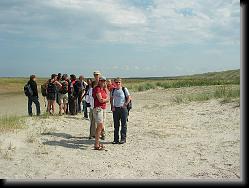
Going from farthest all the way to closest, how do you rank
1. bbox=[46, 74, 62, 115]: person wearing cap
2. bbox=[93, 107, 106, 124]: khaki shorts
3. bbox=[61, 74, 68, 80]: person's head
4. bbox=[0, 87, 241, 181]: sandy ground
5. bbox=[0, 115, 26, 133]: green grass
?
bbox=[61, 74, 68, 80]: person's head → bbox=[46, 74, 62, 115]: person wearing cap → bbox=[0, 115, 26, 133]: green grass → bbox=[93, 107, 106, 124]: khaki shorts → bbox=[0, 87, 241, 181]: sandy ground

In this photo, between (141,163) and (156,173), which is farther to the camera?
(141,163)

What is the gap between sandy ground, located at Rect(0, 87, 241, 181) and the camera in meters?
7.97

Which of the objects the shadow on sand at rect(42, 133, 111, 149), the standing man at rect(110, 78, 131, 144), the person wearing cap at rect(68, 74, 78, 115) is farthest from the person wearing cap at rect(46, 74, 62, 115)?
the standing man at rect(110, 78, 131, 144)

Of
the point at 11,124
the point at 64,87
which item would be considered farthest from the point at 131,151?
the point at 64,87

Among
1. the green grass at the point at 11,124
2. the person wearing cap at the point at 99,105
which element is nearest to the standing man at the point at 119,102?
the person wearing cap at the point at 99,105

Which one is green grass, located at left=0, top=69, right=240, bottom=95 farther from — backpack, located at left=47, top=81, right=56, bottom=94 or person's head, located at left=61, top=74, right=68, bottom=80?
backpack, located at left=47, top=81, right=56, bottom=94

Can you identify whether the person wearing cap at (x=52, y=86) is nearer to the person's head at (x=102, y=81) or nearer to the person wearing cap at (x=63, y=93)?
the person wearing cap at (x=63, y=93)

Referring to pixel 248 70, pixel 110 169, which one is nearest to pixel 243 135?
pixel 248 70

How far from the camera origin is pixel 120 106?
414 inches

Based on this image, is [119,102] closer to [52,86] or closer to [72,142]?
[72,142]

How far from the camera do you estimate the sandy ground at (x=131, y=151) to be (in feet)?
26.2

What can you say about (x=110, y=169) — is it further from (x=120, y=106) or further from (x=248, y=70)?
(x=248, y=70)

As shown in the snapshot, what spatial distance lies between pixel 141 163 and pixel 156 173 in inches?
31.5

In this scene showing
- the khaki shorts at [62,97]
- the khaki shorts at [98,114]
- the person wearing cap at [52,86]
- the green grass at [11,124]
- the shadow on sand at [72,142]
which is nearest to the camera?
the khaki shorts at [98,114]
